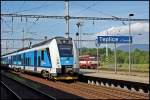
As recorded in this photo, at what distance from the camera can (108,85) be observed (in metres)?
27.2

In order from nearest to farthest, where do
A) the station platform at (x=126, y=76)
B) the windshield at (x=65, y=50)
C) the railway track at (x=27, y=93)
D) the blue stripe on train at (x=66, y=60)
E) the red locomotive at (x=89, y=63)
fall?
the railway track at (x=27, y=93), the station platform at (x=126, y=76), the blue stripe on train at (x=66, y=60), the windshield at (x=65, y=50), the red locomotive at (x=89, y=63)

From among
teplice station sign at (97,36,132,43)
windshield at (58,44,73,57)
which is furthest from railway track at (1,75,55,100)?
teplice station sign at (97,36,132,43)

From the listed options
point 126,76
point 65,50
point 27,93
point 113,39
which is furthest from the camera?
point 113,39

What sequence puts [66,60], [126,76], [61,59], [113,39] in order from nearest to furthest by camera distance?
[61,59], [66,60], [126,76], [113,39]

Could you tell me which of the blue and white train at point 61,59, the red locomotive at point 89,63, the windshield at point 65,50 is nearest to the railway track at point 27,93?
the blue and white train at point 61,59

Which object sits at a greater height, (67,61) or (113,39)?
(113,39)

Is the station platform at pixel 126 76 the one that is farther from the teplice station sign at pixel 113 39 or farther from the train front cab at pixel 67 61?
the teplice station sign at pixel 113 39

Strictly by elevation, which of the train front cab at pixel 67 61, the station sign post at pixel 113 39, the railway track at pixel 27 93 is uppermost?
the station sign post at pixel 113 39

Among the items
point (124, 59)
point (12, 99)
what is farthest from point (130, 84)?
point (124, 59)

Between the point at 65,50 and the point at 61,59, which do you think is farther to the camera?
the point at 65,50

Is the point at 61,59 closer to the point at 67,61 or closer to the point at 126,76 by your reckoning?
the point at 67,61

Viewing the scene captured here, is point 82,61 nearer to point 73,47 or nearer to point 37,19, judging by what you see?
point 37,19

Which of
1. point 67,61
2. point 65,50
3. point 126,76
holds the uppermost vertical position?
point 65,50

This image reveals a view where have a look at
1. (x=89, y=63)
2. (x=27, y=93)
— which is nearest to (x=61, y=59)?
(x=27, y=93)
